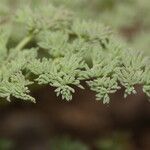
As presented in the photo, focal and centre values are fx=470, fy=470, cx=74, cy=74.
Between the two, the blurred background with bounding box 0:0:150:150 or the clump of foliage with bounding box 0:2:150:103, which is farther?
the blurred background with bounding box 0:0:150:150

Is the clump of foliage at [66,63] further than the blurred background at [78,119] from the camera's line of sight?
No

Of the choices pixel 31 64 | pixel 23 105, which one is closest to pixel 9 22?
pixel 31 64

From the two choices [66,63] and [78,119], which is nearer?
[66,63]

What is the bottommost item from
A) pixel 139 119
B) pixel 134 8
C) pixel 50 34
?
pixel 139 119

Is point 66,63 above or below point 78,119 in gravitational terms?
above

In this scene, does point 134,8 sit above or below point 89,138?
above

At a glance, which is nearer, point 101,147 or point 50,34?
point 50,34

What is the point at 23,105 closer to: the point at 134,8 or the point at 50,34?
the point at 134,8

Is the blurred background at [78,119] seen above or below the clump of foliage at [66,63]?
below
